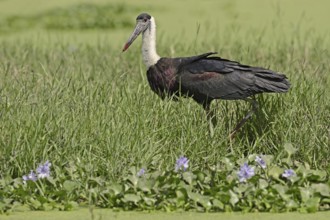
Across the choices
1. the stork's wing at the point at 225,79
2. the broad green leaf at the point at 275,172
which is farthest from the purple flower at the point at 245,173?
the stork's wing at the point at 225,79

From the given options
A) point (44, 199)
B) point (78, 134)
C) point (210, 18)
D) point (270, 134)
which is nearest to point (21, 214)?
point (44, 199)

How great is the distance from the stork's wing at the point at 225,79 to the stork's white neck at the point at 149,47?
362mm

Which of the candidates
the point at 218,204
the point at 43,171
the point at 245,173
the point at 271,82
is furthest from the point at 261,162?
the point at 43,171

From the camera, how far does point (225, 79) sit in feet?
22.5

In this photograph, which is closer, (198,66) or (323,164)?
(323,164)

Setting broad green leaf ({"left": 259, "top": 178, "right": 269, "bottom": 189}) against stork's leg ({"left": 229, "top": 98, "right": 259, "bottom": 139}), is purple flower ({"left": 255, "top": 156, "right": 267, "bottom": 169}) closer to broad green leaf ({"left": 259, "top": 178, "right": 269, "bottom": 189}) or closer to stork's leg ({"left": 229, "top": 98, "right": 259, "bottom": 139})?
broad green leaf ({"left": 259, "top": 178, "right": 269, "bottom": 189})

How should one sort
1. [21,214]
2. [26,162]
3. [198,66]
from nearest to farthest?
[21,214] < [26,162] < [198,66]

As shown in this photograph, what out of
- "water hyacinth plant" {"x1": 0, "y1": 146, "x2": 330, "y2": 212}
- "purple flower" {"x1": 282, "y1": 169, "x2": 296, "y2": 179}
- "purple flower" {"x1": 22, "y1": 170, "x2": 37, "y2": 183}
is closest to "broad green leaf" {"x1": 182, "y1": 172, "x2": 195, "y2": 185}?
"water hyacinth plant" {"x1": 0, "y1": 146, "x2": 330, "y2": 212}

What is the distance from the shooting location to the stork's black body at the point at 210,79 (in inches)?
263

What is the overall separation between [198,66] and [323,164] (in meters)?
1.25

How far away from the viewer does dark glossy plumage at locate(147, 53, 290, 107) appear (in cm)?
670

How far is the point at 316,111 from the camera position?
6.61 metres

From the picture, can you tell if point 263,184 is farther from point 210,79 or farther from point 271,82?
point 210,79

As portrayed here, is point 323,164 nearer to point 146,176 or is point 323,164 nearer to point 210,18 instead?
point 146,176
